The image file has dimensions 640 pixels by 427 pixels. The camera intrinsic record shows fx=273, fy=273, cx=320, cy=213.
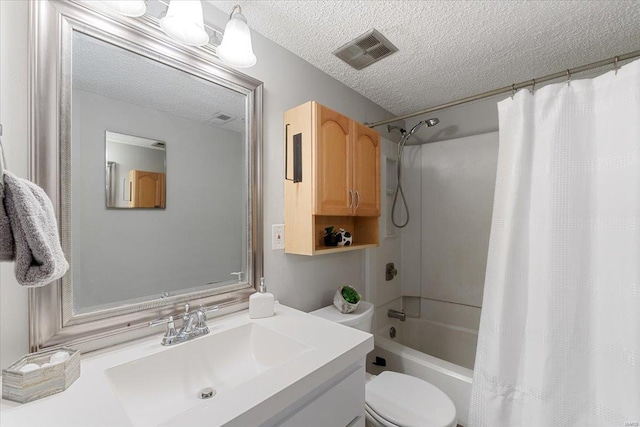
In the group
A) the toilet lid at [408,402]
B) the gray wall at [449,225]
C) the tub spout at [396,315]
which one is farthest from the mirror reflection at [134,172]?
the gray wall at [449,225]

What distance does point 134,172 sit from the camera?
3.26 feet

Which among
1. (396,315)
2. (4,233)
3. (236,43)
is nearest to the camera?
(4,233)

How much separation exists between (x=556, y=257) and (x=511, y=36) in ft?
3.77

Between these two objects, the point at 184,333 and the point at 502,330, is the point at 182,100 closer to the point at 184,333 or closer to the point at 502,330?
the point at 184,333

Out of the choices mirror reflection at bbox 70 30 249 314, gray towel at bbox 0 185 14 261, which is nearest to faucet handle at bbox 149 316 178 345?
mirror reflection at bbox 70 30 249 314

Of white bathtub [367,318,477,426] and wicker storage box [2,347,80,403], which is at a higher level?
wicker storage box [2,347,80,403]

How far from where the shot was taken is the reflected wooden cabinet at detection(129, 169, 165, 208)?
991mm

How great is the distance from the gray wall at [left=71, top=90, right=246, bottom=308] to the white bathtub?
1.19 meters

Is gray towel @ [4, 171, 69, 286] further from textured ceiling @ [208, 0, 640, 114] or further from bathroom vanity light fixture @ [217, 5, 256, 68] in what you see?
textured ceiling @ [208, 0, 640, 114]

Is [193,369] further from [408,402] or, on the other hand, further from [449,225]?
[449,225]

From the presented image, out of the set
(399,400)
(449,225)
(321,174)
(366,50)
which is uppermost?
(366,50)

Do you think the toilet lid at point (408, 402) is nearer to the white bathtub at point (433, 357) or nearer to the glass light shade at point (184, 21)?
the white bathtub at point (433, 357)

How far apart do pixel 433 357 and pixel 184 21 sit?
210 cm

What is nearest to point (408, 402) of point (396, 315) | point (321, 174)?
point (396, 315)
